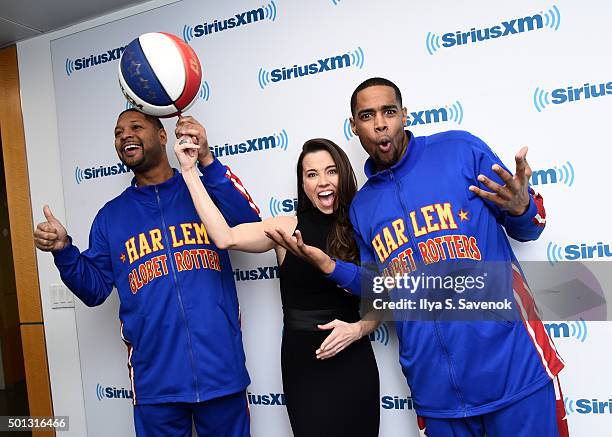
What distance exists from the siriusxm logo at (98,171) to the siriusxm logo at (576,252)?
1.94m

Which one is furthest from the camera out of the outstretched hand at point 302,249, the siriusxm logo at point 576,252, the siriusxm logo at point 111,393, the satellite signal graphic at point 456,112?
the siriusxm logo at point 111,393

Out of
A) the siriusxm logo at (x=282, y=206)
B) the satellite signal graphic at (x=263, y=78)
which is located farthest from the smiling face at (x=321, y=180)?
the satellite signal graphic at (x=263, y=78)

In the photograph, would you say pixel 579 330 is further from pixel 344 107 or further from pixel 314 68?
pixel 314 68

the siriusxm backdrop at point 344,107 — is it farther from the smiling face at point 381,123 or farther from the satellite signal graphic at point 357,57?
the smiling face at point 381,123

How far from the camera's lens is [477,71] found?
1871 millimetres

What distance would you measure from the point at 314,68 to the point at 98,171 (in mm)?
1253

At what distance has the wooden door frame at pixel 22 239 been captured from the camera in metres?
2.68

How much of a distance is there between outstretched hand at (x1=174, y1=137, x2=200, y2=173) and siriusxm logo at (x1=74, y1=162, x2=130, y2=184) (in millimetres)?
856

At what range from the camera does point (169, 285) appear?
1.89 metres

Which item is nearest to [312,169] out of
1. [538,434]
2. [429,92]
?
[429,92]

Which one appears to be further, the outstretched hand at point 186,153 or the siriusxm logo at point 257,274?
the siriusxm logo at point 257,274

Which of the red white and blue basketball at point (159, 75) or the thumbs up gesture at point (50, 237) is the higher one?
the red white and blue basketball at point (159, 75)

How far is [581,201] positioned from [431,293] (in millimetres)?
700

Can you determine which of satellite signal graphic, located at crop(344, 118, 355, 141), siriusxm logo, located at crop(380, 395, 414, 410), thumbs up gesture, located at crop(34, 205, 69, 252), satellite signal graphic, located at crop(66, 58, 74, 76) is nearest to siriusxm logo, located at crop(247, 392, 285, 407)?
siriusxm logo, located at crop(380, 395, 414, 410)
